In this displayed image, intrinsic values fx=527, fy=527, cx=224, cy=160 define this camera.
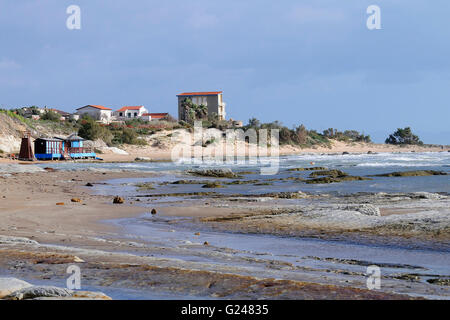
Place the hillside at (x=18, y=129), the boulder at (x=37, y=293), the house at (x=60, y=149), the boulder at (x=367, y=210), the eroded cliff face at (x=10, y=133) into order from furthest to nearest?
the hillside at (x=18, y=129), the eroded cliff face at (x=10, y=133), the house at (x=60, y=149), the boulder at (x=367, y=210), the boulder at (x=37, y=293)

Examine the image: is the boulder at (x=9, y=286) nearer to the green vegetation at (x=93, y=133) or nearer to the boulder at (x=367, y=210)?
the boulder at (x=367, y=210)

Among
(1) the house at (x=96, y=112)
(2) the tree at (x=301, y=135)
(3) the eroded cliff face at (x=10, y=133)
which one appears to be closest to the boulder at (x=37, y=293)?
(3) the eroded cliff face at (x=10, y=133)

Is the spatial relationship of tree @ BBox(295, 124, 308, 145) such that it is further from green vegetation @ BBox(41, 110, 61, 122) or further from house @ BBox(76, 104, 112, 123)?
green vegetation @ BBox(41, 110, 61, 122)

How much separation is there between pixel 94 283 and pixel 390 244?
5.76 meters

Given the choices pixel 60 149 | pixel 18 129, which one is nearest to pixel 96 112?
pixel 18 129

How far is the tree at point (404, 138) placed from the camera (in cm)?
10825

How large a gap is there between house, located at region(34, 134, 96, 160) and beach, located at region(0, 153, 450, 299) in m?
36.0

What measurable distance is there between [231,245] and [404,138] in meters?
106

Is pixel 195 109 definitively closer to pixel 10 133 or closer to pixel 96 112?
pixel 96 112

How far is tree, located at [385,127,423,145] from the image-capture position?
108250 mm

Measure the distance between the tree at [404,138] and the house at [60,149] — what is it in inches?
2841

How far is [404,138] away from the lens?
109 m

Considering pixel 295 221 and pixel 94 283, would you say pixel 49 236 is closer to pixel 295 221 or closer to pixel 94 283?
pixel 94 283

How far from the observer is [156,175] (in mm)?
34156
